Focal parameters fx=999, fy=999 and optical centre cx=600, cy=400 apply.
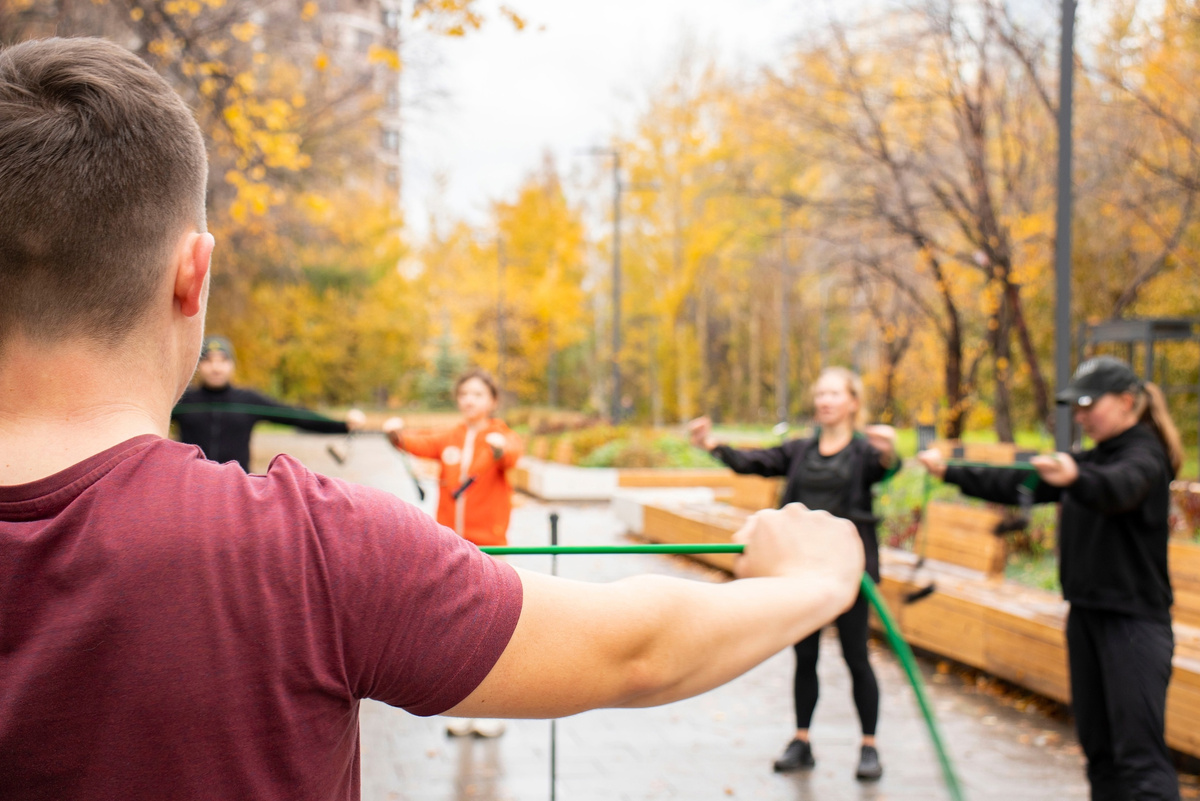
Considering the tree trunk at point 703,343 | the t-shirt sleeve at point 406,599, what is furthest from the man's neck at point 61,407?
the tree trunk at point 703,343

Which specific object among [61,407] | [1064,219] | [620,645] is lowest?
[620,645]

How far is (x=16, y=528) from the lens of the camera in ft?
3.02

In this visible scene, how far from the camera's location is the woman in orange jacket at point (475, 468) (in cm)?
575

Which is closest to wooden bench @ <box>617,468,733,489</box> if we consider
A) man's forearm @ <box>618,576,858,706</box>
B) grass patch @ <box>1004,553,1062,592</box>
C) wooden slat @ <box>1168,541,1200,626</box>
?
grass patch @ <box>1004,553,1062,592</box>

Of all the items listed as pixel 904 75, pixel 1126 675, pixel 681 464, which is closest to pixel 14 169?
pixel 1126 675

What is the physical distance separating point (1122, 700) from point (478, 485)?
11.3 ft

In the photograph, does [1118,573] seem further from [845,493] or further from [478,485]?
[478,485]

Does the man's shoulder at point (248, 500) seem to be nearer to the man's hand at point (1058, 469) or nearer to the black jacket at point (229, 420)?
the man's hand at point (1058, 469)

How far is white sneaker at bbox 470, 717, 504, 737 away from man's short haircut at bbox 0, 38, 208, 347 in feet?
16.7

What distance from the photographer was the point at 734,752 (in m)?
5.59

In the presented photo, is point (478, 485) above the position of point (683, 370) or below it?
above

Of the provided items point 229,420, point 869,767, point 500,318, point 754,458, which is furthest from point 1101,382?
point 500,318

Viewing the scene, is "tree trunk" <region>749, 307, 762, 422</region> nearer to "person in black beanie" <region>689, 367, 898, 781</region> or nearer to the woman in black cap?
"person in black beanie" <region>689, 367, 898, 781</region>

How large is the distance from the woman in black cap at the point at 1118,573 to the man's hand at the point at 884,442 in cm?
94
